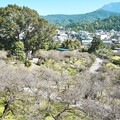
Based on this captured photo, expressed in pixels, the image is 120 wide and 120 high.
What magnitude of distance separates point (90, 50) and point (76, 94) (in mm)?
33262

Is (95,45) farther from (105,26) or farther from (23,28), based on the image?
(105,26)

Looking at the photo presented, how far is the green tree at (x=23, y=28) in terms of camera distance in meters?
37.4

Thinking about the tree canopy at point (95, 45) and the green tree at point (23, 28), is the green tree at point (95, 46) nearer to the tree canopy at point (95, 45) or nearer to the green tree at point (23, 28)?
the tree canopy at point (95, 45)

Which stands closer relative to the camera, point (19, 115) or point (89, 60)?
point (19, 115)

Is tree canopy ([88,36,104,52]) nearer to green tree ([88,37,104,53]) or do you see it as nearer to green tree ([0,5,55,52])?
green tree ([88,37,104,53])


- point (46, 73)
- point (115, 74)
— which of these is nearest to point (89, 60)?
point (115, 74)

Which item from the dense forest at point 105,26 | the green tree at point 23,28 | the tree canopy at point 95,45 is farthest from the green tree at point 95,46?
the dense forest at point 105,26

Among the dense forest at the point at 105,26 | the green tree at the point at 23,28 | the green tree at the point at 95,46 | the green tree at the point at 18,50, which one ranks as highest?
the green tree at the point at 23,28

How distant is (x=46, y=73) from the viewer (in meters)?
24.0

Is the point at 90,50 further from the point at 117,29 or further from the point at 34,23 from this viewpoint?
the point at 117,29

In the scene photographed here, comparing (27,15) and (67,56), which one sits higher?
(27,15)

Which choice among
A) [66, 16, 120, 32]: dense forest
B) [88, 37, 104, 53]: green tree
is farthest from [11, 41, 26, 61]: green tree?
[66, 16, 120, 32]: dense forest

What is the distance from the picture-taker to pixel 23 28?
126 ft

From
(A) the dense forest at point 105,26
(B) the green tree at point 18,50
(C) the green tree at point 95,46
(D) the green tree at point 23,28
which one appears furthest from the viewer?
(A) the dense forest at point 105,26
